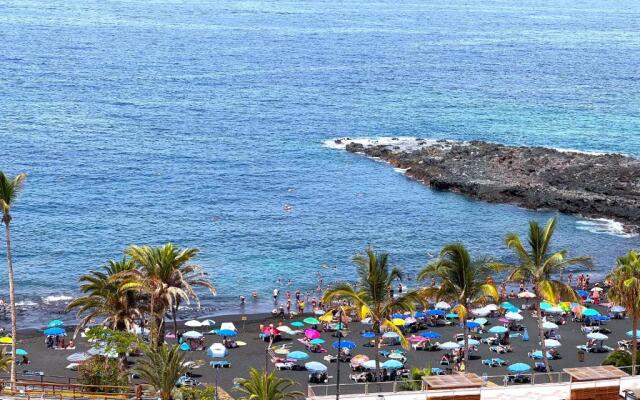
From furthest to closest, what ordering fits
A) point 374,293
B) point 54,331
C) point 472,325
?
1. point 472,325
2. point 54,331
3. point 374,293

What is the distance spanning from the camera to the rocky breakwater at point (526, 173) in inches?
4471

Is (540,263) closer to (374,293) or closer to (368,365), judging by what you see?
(374,293)

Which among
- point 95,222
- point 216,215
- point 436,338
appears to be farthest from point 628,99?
point 436,338

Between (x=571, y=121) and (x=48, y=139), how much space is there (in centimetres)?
8320

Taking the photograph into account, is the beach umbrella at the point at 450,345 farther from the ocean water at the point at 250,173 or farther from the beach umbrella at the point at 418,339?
the ocean water at the point at 250,173

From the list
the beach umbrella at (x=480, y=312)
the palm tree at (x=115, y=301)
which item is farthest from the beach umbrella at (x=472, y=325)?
the palm tree at (x=115, y=301)

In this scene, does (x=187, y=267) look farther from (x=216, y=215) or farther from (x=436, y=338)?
(x=216, y=215)

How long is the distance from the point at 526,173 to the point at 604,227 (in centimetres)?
1917

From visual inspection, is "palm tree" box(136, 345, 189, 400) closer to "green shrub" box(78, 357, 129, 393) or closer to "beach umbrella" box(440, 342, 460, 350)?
"green shrub" box(78, 357, 129, 393)

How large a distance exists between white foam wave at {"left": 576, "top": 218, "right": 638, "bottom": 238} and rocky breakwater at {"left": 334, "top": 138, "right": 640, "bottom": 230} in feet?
3.43

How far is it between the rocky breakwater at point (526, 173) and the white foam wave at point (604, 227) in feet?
3.43

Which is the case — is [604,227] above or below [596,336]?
above

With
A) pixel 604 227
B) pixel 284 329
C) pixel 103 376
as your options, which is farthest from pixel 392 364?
pixel 604 227

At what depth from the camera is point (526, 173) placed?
411 ft
